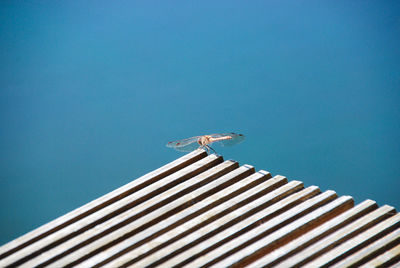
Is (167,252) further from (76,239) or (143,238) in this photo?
(76,239)

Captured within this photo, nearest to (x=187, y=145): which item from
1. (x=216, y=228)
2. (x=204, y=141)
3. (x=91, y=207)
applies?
(x=204, y=141)

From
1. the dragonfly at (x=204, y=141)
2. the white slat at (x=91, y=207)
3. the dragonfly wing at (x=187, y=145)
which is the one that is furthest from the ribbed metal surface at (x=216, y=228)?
the dragonfly wing at (x=187, y=145)

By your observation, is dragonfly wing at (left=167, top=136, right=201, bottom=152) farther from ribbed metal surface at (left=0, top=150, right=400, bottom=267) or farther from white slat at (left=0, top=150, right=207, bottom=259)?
ribbed metal surface at (left=0, top=150, right=400, bottom=267)

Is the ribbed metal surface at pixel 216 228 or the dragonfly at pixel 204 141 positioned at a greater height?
the dragonfly at pixel 204 141

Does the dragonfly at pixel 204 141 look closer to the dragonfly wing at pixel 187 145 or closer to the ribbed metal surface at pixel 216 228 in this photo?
the dragonfly wing at pixel 187 145

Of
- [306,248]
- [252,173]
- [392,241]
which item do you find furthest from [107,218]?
[392,241]
